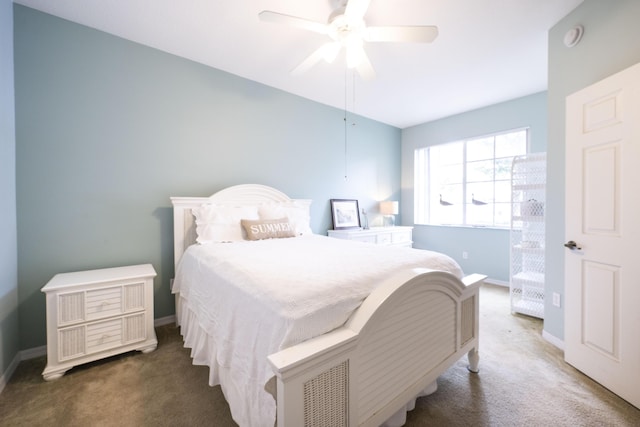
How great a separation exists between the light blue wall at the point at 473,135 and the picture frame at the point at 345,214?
4.50 feet

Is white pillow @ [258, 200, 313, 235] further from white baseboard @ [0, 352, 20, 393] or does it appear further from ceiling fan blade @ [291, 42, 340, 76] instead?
white baseboard @ [0, 352, 20, 393]

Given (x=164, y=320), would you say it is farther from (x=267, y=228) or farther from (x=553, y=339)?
(x=553, y=339)

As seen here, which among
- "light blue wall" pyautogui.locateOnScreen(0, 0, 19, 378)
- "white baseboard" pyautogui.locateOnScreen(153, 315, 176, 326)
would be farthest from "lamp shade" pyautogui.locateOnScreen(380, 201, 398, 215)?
"light blue wall" pyautogui.locateOnScreen(0, 0, 19, 378)

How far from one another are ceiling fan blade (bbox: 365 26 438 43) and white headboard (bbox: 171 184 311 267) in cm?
186

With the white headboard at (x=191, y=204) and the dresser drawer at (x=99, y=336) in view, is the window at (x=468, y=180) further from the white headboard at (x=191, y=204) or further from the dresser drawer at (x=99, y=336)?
the dresser drawer at (x=99, y=336)

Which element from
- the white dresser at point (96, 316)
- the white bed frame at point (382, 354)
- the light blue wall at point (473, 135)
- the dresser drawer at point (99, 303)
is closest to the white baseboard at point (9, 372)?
the white dresser at point (96, 316)

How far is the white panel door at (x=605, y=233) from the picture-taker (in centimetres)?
148

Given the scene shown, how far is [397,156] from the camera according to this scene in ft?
16.4

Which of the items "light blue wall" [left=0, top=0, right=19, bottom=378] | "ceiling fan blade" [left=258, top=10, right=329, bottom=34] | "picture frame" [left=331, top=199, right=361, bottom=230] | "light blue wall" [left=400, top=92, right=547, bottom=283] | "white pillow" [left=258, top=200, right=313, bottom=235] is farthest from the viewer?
"picture frame" [left=331, top=199, right=361, bottom=230]

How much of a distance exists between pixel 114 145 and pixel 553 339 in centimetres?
415

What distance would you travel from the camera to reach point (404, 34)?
1697 millimetres

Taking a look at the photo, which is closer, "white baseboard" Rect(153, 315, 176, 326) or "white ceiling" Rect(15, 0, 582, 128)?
"white ceiling" Rect(15, 0, 582, 128)

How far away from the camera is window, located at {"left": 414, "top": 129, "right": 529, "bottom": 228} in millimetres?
3898

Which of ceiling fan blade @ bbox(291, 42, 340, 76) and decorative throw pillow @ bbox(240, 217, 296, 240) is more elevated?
ceiling fan blade @ bbox(291, 42, 340, 76)
